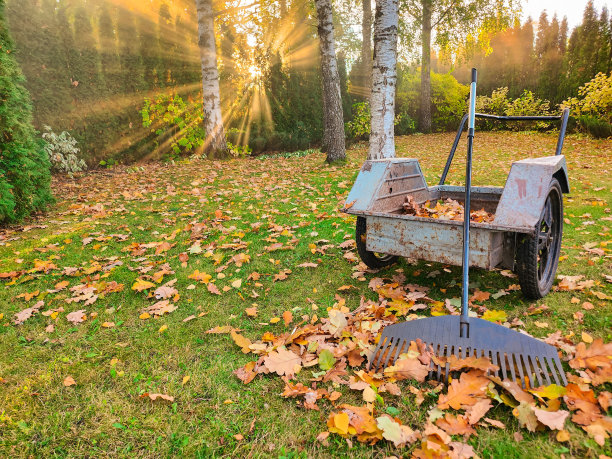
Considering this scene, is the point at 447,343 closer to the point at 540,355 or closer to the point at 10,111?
the point at 540,355

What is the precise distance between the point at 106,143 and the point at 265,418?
10.4m

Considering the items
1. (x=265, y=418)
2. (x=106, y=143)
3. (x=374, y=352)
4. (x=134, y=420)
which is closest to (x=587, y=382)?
(x=374, y=352)

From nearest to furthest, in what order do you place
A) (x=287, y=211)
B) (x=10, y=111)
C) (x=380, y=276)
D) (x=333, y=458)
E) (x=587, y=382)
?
(x=333, y=458) < (x=587, y=382) < (x=380, y=276) < (x=10, y=111) < (x=287, y=211)

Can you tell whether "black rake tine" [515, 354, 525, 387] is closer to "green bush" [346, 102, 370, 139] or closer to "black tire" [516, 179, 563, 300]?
"black tire" [516, 179, 563, 300]

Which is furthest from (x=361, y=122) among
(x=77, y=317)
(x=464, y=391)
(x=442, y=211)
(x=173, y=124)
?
(x=464, y=391)

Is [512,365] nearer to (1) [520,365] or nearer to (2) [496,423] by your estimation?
(1) [520,365]

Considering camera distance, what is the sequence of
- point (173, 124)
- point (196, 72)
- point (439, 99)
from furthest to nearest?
point (439, 99) < point (196, 72) < point (173, 124)

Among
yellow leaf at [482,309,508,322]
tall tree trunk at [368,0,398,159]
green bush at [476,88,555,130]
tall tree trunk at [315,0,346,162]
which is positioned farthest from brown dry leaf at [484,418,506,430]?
green bush at [476,88,555,130]

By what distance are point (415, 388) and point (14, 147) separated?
5.48 m

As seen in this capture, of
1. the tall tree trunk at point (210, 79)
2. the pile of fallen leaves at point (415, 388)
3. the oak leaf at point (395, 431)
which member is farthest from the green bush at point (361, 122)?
the oak leaf at point (395, 431)

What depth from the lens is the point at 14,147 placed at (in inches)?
183

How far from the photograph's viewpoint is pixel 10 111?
4605 millimetres

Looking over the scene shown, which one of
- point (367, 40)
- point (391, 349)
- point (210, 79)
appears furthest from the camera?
point (367, 40)

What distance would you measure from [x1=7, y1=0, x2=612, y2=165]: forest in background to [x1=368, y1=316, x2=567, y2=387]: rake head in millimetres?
8269
